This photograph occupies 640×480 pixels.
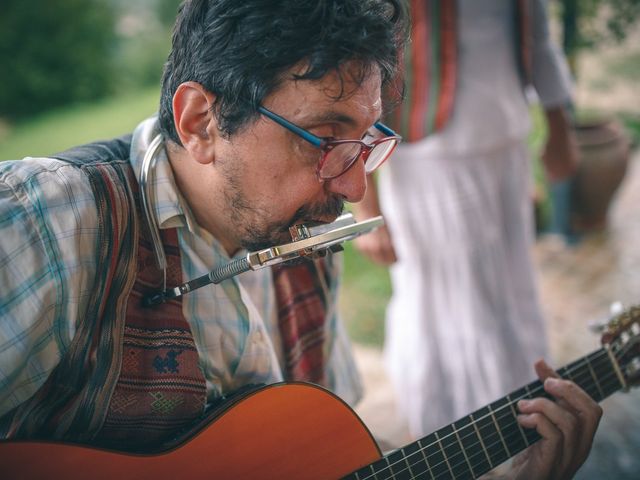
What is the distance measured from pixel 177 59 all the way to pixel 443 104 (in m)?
1.15

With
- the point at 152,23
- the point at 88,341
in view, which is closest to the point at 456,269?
the point at 88,341

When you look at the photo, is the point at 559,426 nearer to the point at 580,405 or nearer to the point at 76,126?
the point at 580,405

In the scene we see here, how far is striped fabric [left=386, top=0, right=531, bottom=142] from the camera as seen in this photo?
2100 millimetres

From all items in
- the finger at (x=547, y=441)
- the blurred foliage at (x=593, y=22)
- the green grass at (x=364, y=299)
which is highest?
the blurred foliage at (x=593, y=22)

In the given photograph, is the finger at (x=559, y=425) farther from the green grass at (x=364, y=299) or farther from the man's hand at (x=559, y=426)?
the green grass at (x=364, y=299)

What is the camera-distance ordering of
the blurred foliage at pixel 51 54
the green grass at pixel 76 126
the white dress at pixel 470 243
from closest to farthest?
1. the white dress at pixel 470 243
2. the green grass at pixel 76 126
3. the blurred foliage at pixel 51 54

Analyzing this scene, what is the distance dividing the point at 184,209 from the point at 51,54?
7950 mm

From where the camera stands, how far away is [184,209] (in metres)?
1.32

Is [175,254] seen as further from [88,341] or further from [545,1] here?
[545,1]

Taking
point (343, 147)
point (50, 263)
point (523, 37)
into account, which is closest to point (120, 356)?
point (50, 263)

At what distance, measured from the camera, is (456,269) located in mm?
2416

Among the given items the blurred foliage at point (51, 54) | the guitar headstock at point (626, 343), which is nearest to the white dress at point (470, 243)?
the guitar headstock at point (626, 343)

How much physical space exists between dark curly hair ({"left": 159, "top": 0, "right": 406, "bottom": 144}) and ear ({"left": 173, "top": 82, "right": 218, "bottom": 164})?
2cm

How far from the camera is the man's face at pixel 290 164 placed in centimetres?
119
